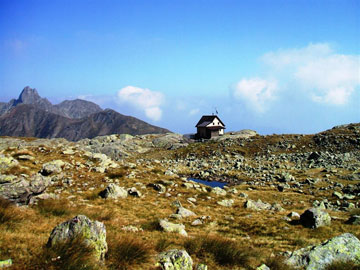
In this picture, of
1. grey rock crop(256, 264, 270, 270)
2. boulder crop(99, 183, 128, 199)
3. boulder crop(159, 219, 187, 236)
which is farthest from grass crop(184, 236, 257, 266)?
boulder crop(99, 183, 128, 199)

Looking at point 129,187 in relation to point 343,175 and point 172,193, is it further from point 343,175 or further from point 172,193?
point 343,175

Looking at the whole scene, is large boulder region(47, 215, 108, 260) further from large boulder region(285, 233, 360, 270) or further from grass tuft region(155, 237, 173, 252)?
large boulder region(285, 233, 360, 270)

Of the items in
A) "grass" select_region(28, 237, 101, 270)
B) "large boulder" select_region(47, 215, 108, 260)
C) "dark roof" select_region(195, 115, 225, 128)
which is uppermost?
"dark roof" select_region(195, 115, 225, 128)

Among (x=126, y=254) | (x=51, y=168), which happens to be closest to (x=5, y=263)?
(x=126, y=254)

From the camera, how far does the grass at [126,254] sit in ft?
26.6

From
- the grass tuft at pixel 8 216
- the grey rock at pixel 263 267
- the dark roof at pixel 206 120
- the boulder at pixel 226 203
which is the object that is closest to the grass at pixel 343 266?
the grey rock at pixel 263 267

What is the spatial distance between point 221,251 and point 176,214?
8434 mm

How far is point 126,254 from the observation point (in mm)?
8406

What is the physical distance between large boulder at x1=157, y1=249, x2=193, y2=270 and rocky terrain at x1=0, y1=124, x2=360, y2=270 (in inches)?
1.3

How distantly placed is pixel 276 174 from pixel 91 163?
103 feet

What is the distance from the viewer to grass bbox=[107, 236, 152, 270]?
26.6 feet

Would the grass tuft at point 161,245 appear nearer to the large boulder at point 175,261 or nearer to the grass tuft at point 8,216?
the large boulder at point 175,261

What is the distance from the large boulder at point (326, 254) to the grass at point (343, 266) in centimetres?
27

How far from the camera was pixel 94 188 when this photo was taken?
77.5 ft
